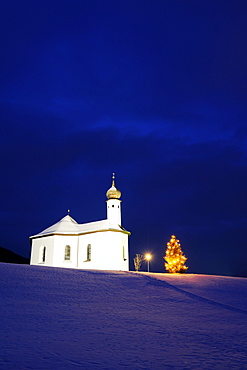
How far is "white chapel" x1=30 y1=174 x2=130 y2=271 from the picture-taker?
35.5 meters

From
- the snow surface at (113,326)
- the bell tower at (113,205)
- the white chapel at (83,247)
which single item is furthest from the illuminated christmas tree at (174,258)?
the snow surface at (113,326)

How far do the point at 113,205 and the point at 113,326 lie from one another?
1296 inches

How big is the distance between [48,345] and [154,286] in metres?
11.7

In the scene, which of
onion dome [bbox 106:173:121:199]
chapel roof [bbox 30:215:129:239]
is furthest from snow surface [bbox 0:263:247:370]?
onion dome [bbox 106:173:121:199]

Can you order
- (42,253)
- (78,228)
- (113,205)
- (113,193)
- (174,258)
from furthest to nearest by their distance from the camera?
1. (113,193)
2. (113,205)
3. (78,228)
4. (42,253)
5. (174,258)

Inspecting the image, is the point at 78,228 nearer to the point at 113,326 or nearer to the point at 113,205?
the point at 113,205

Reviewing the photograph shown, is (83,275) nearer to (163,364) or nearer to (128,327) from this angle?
(128,327)

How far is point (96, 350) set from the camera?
7.43 metres

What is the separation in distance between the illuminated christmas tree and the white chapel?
5581mm

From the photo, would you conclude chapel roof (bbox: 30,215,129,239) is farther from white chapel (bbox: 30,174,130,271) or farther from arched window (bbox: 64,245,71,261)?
arched window (bbox: 64,245,71,261)

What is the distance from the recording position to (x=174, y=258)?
33.1 m

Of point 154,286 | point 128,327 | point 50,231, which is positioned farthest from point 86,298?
point 50,231

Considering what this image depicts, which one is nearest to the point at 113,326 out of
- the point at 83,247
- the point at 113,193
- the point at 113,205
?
the point at 83,247

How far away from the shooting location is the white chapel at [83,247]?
35.5 meters
